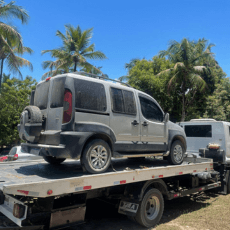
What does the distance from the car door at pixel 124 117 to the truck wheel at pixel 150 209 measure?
3.67 ft

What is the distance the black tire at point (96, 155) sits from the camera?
4.22 m

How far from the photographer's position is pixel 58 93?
Result: 4.49 meters

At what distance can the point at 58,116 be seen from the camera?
433 centimetres

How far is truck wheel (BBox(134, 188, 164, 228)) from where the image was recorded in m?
4.84

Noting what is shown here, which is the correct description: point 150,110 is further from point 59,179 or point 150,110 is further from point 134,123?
point 59,179

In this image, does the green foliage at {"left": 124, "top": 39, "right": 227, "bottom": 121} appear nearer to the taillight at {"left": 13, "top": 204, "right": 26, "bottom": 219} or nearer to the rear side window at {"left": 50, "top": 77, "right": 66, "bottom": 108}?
the rear side window at {"left": 50, "top": 77, "right": 66, "bottom": 108}

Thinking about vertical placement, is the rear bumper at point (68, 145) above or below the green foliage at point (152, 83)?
below

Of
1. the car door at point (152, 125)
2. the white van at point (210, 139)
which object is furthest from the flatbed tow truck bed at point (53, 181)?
the white van at point (210, 139)

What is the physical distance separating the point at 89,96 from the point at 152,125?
1.86 m

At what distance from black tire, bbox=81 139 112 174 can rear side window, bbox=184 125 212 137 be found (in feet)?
16.1

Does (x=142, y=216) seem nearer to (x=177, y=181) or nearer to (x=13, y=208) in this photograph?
(x=177, y=181)

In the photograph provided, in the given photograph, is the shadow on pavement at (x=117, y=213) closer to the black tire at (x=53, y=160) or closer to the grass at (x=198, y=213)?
the grass at (x=198, y=213)

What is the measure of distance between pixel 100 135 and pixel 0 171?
1.97 meters

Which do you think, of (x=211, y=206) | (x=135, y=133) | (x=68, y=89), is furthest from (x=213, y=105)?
(x=68, y=89)
